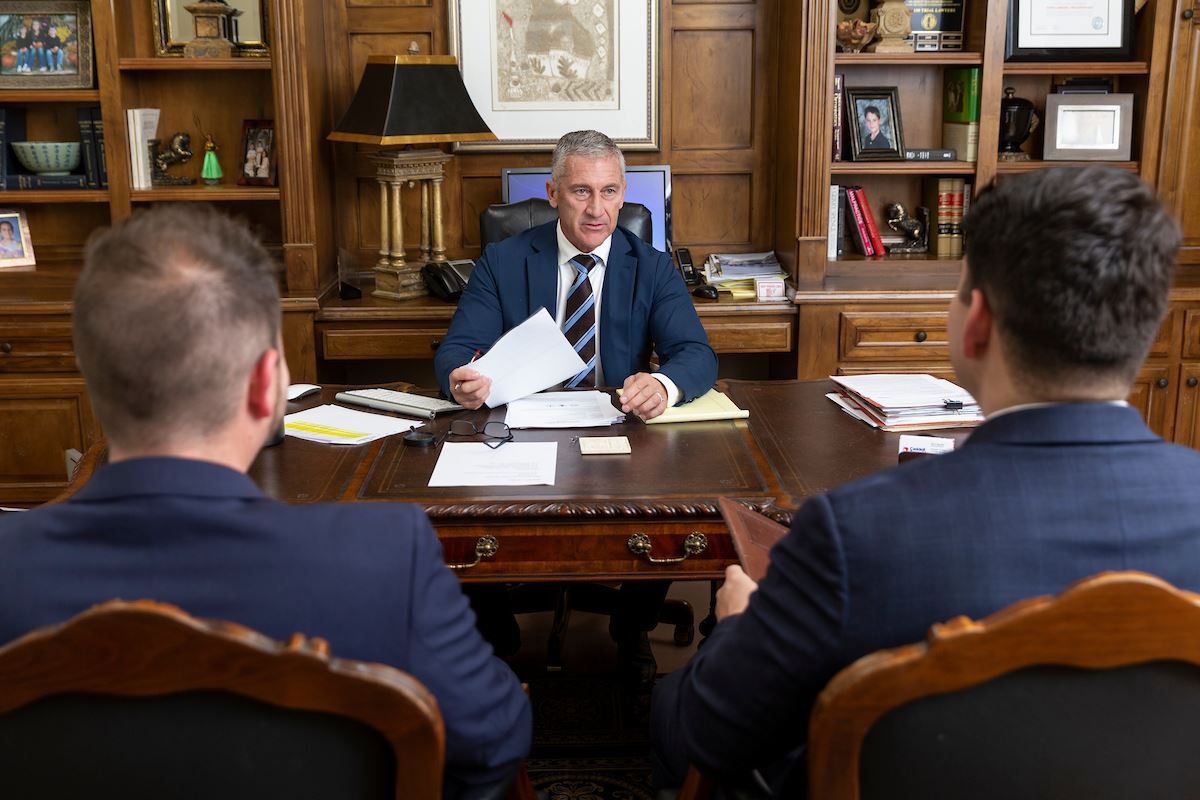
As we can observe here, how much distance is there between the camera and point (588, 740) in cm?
257

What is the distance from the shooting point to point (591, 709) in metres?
2.71

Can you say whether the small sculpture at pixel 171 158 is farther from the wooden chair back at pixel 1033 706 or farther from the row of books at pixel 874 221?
the wooden chair back at pixel 1033 706

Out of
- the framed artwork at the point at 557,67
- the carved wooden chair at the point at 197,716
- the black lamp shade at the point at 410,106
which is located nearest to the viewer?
the carved wooden chair at the point at 197,716

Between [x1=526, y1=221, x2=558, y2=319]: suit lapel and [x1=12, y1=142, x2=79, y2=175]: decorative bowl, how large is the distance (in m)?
2.01

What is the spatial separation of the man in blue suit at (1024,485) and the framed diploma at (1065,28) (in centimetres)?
321

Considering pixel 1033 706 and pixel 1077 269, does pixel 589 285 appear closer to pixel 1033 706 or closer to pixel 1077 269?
pixel 1077 269

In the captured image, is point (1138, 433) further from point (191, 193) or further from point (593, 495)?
point (191, 193)

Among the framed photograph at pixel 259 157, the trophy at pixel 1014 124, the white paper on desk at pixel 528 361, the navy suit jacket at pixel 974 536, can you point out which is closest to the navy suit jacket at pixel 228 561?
the navy suit jacket at pixel 974 536

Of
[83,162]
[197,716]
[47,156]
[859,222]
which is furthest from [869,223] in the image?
[197,716]

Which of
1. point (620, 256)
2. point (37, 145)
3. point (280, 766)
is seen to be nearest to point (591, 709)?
point (620, 256)

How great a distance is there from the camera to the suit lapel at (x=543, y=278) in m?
3.10

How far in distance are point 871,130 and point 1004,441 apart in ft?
10.5

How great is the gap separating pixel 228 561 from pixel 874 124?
139 inches

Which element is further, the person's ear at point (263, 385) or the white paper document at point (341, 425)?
the white paper document at point (341, 425)
